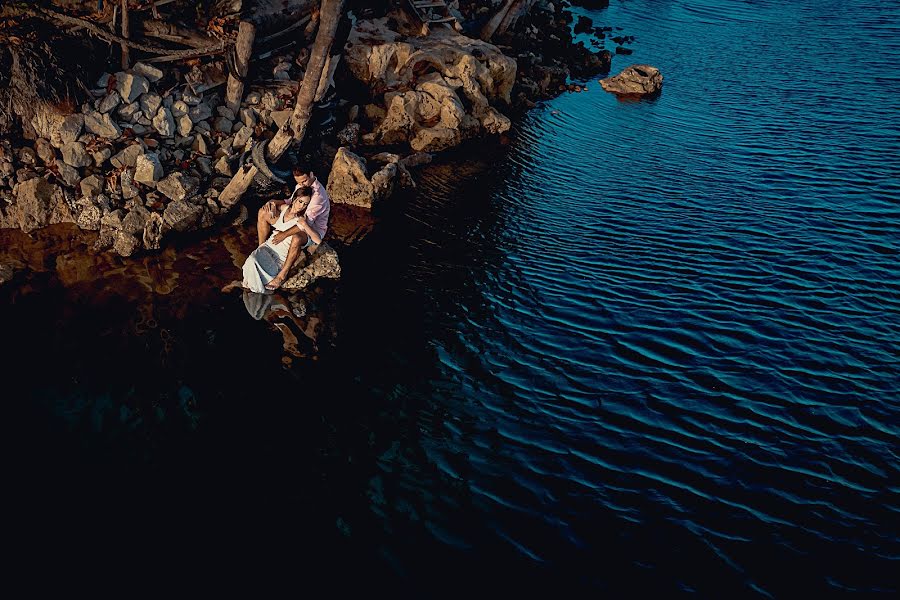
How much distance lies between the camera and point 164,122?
56.2 feet

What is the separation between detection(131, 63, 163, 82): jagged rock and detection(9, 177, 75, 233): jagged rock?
387 centimetres

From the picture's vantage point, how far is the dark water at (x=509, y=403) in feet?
28.2

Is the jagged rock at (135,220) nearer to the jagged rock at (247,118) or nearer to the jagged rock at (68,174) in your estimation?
the jagged rock at (68,174)

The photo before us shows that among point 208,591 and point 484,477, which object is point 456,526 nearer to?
point 484,477

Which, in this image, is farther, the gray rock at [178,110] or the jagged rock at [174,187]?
the gray rock at [178,110]

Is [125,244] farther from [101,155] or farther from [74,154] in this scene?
[74,154]

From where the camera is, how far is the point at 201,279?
589 inches

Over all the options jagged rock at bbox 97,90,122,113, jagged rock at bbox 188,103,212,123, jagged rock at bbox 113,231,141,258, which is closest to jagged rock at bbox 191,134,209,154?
jagged rock at bbox 188,103,212,123

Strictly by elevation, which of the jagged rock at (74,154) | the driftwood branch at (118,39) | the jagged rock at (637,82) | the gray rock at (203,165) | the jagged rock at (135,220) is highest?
the jagged rock at (637,82)

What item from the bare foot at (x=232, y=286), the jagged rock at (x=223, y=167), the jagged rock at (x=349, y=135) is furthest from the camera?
the jagged rock at (x=349, y=135)

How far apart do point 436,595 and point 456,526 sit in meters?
1.17

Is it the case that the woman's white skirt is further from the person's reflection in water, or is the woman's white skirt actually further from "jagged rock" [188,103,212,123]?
"jagged rock" [188,103,212,123]

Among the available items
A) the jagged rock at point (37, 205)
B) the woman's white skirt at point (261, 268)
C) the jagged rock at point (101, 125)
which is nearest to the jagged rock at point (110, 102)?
the jagged rock at point (101, 125)

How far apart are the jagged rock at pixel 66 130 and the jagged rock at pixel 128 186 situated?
1528mm
